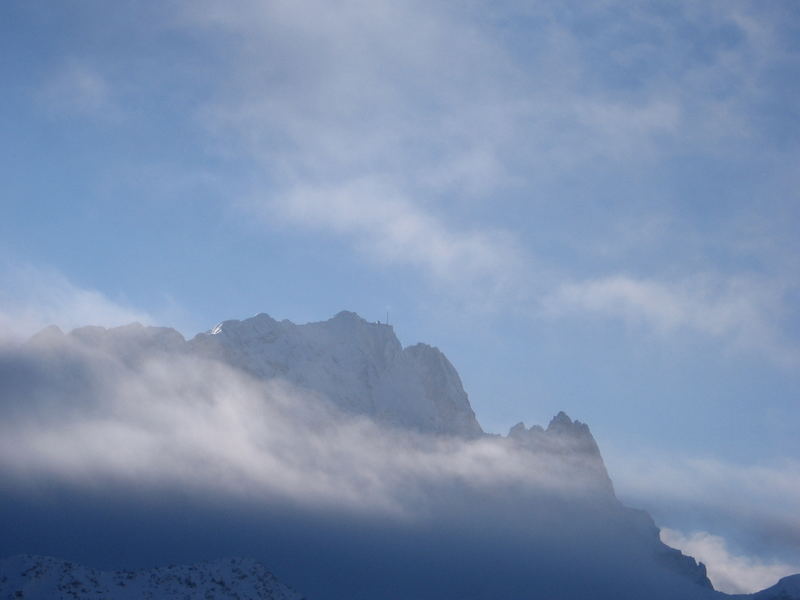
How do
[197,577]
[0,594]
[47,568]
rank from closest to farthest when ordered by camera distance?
[0,594] < [47,568] < [197,577]

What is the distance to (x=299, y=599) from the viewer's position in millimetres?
146375

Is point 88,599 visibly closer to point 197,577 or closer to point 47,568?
point 47,568

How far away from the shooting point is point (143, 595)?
5044 inches

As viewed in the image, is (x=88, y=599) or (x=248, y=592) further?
(x=248, y=592)

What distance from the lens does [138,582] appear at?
13150 cm

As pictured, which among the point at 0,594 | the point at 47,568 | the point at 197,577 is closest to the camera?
the point at 0,594

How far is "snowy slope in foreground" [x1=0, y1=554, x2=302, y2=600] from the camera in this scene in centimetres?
12069

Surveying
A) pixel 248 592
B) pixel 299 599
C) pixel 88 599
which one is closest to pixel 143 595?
pixel 88 599

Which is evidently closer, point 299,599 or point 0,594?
point 0,594

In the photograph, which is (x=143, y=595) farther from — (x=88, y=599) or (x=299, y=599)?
(x=299, y=599)

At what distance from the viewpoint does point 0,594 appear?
116750mm

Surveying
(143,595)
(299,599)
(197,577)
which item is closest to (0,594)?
(143,595)

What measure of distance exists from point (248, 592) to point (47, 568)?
28.6m

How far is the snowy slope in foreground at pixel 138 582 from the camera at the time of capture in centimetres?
12069
